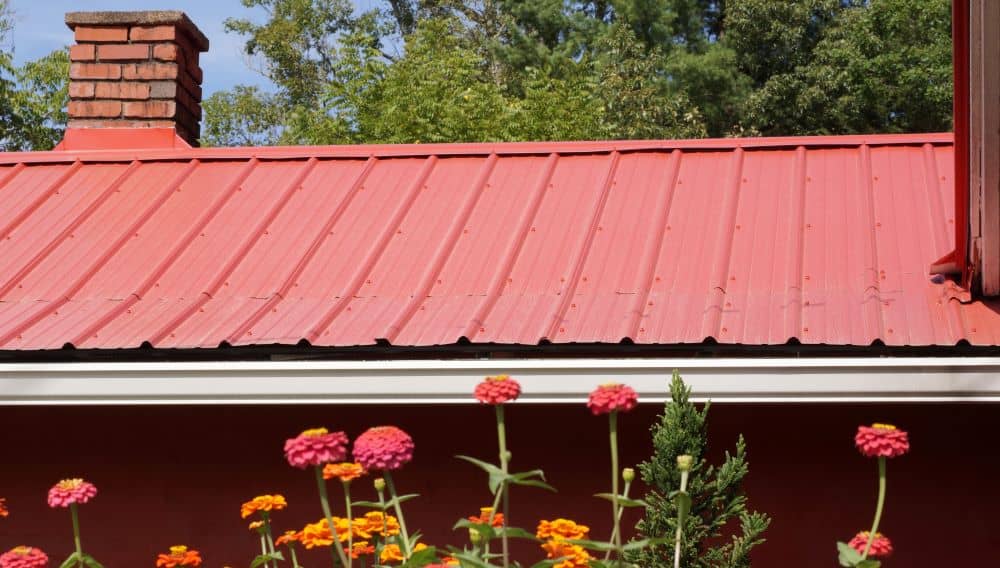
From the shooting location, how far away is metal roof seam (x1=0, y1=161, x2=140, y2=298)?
5402 millimetres

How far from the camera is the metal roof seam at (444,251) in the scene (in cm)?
474

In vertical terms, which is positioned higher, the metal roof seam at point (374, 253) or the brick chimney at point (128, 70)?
the brick chimney at point (128, 70)

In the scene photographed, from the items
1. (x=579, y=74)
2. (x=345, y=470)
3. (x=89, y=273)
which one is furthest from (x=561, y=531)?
(x=579, y=74)

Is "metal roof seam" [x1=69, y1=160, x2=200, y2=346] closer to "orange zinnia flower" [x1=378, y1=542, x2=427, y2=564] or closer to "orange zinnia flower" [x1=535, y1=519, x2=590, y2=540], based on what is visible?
"orange zinnia flower" [x1=378, y1=542, x2=427, y2=564]

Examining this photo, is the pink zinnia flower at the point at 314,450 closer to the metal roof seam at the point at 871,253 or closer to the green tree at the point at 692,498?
the green tree at the point at 692,498

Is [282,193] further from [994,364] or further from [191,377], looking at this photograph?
[994,364]

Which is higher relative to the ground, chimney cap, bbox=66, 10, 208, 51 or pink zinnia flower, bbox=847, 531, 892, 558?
chimney cap, bbox=66, 10, 208, 51

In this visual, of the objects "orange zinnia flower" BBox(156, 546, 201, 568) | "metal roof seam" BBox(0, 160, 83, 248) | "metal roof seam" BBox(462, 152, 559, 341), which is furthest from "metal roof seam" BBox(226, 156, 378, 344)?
"metal roof seam" BBox(0, 160, 83, 248)

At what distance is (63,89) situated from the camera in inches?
1000

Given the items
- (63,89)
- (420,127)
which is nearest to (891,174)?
(420,127)

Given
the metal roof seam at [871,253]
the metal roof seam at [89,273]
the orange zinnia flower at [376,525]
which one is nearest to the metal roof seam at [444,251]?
the orange zinnia flower at [376,525]

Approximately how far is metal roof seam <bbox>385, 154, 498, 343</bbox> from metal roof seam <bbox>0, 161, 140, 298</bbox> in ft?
5.82

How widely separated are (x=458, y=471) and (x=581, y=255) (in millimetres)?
1060

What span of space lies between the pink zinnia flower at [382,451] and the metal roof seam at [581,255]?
1.83m
